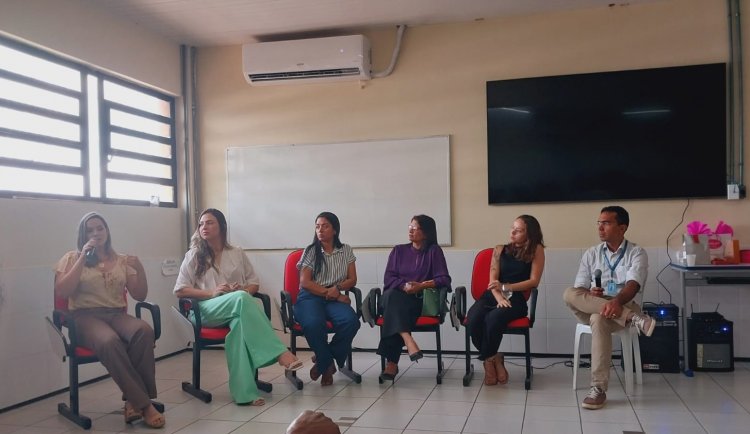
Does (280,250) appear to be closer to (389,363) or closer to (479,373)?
(389,363)

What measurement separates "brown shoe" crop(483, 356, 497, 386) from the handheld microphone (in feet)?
8.48

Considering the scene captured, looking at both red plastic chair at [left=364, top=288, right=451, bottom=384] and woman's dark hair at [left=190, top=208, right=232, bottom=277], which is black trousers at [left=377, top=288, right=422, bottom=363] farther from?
woman's dark hair at [left=190, top=208, right=232, bottom=277]

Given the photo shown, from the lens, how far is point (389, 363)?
4312 mm

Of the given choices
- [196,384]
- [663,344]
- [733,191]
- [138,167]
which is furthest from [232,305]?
[733,191]

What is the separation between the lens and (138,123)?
526 cm

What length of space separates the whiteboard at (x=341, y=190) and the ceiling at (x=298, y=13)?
1005 millimetres

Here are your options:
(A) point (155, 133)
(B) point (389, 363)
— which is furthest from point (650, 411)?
(A) point (155, 133)

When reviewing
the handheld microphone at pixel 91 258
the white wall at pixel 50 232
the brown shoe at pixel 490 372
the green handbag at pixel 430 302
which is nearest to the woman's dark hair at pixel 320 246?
the green handbag at pixel 430 302

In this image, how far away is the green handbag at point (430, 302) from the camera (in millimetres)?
4250

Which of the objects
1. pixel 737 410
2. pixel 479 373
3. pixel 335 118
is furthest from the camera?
pixel 335 118

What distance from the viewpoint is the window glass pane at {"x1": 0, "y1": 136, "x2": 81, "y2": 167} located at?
13.0 ft

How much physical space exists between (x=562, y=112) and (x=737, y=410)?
8.30 ft

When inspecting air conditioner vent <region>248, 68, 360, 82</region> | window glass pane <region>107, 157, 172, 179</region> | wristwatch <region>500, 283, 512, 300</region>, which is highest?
air conditioner vent <region>248, 68, 360, 82</region>

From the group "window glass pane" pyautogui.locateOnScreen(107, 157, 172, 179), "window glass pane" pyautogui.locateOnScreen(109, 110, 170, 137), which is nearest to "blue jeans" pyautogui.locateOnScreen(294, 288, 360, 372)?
"window glass pane" pyautogui.locateOnScreen(107, 157, 172, 179)
